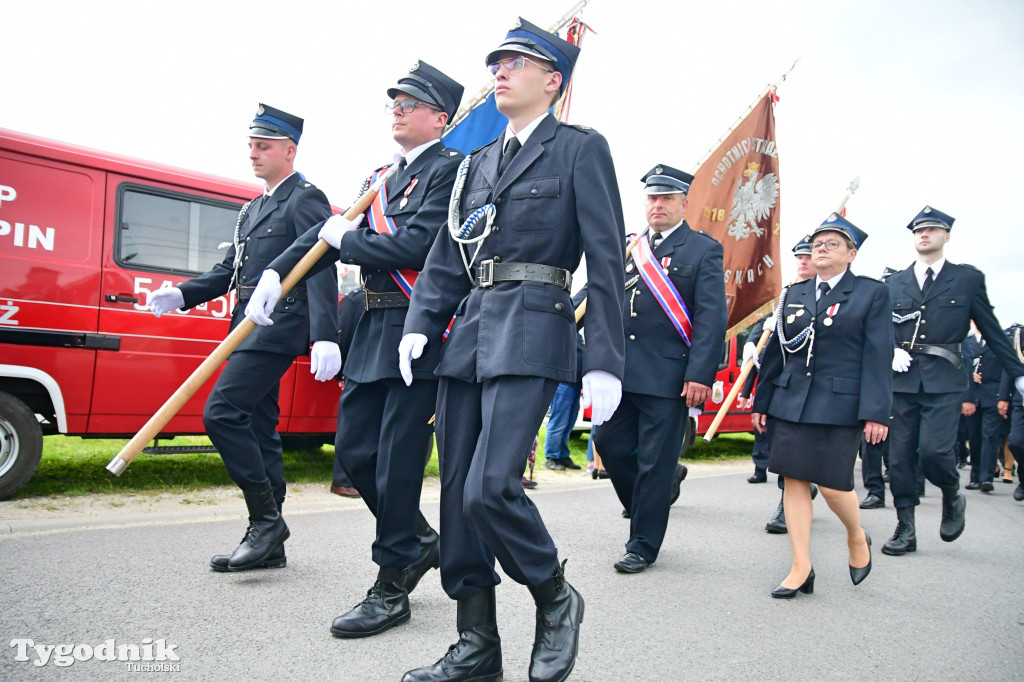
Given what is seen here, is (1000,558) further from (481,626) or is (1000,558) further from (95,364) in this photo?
(95,364)

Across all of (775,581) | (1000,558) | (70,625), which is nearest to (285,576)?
(70,625)

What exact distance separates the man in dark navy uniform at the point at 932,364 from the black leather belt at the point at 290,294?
4.13m

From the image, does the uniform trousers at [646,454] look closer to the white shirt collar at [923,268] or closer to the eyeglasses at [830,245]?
the eyeglasses at [830,245]

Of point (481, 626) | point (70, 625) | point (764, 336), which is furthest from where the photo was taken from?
point (764, 336)

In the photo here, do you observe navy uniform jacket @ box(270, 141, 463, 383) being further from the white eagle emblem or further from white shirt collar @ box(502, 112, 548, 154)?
the white eagle emblem

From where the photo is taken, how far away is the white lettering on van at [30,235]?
5262 millimetres

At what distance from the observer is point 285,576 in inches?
152

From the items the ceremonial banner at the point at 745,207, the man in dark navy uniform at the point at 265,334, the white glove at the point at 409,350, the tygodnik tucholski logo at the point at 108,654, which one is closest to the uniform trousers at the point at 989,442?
the ceremonial banner at the point at 745,207

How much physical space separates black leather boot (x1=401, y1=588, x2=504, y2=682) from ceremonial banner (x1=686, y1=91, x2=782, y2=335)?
21.8 feet

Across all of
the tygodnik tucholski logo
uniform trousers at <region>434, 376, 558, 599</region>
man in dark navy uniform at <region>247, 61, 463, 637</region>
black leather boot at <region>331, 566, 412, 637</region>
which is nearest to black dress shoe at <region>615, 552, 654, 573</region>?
man in dark navy uniform at <region>247, 61, 463, 637</region>

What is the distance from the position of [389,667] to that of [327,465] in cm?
520

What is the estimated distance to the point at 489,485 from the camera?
2426 millimetres

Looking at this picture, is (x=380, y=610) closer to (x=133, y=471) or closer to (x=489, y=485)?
(x=489, y=485)

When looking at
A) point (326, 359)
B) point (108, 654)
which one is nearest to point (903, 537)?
point (326, 359)
